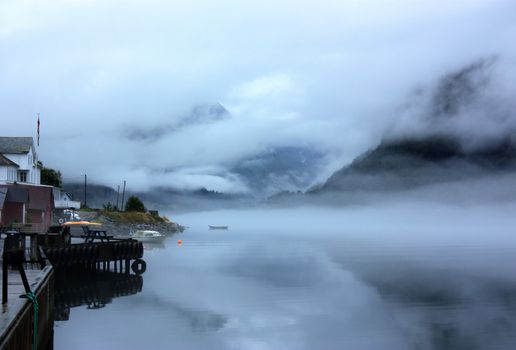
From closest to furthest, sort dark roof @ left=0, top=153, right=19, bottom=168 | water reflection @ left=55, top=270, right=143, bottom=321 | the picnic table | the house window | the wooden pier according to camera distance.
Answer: the wooden pier < water reflection @ left=55, top=270, right=143, bottom=321 < the picnic table < dark roof @ left=0, top=153, right=19, bottom=168 < the house window

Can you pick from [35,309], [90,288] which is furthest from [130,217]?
[35,309]

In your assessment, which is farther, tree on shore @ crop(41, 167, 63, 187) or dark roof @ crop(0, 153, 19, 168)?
tree on shore @ crop(41, 167, 63, 187)

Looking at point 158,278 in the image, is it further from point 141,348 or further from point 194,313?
point 141,348

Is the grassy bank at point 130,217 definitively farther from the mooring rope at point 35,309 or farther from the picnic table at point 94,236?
the mooring rope at point 35,309

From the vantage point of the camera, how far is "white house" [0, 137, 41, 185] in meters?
88.7

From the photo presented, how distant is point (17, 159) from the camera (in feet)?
305

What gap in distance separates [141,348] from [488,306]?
27.8 meters

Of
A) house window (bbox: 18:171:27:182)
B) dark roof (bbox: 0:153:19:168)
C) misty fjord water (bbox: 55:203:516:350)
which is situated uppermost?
dark roof (bbox: 0:153:19:168)

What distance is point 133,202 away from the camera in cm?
18050

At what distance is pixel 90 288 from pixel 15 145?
51160mm

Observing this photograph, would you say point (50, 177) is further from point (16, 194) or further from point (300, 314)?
point (300, 314)

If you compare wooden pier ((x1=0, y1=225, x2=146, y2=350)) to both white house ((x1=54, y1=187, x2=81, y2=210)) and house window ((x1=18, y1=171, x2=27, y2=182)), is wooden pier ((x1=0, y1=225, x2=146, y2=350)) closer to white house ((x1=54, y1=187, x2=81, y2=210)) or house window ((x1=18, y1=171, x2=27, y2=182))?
house window ((x1=18, y1=171, x2=27, y2=182))

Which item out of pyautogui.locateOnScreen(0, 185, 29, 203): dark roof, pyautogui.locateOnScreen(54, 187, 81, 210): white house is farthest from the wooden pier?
pyautogui.locateOnScreen(54, 187, 81, 210): white house

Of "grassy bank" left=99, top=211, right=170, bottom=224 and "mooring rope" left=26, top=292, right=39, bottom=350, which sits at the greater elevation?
"grassy bank" left=99, top=211, right=170, bottom=224
